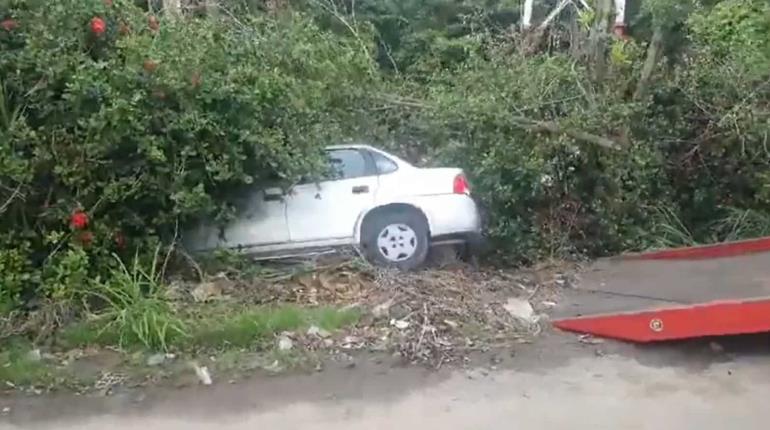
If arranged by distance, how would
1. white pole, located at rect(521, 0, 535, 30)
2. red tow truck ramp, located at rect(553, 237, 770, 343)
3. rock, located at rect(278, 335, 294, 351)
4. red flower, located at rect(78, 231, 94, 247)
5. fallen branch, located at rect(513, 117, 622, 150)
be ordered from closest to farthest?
red tow truck ramp, located at rect(553, 237, 770, 343)
rock, located at rect(278, 335, 294, 351)
red flower, located at rect(78, 231, 94, 247)
fallen branch, located at rect(513, 117, 622, 150)
white pole, located at rect(521, 0, 535, 30)

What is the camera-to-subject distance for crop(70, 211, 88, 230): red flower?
8.38 meters

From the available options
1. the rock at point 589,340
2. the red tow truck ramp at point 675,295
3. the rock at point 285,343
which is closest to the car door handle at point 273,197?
the rock at point 285,343

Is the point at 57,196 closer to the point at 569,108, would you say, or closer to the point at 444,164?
the point at 444,164

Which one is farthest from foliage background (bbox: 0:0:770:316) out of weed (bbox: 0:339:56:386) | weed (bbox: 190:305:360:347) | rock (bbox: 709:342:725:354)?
rock (bbox: 709:342:725:354)

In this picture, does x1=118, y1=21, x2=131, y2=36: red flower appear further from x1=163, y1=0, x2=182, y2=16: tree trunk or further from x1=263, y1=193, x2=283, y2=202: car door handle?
x1=263, y1=193, x2=283, y2=202: car door handle

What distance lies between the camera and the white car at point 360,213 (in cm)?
950

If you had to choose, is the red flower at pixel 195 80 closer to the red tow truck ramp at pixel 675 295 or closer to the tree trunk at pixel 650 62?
the red tow truck ramp at pixel 675 295

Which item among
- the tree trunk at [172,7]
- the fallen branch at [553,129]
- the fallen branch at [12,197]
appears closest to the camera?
the fallen branch at [12,197]

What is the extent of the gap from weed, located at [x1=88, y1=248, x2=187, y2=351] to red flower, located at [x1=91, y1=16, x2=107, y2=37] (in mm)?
1884

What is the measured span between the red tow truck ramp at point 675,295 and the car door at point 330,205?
6.72ft

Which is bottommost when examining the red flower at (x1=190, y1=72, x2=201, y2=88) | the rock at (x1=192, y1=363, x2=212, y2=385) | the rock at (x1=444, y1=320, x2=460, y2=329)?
the rock at (x1=192, y1=363, x2=212, y2=385)

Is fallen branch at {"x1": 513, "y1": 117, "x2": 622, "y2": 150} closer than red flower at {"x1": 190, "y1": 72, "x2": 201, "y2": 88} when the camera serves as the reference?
No

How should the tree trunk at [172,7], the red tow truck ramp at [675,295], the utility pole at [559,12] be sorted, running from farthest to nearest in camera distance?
Answer: the utility pole at [559,12], the tree trunk at [172,7], the red tow truck ramp at [675,295]

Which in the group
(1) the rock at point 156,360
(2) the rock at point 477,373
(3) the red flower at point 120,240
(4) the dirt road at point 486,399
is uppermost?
(3) the red flower at point 120,240
